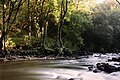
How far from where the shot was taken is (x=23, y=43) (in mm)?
41125

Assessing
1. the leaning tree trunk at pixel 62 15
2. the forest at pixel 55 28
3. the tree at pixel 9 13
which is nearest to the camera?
the tree at pixel 9 13

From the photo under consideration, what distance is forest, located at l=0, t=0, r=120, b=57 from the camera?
128 ft

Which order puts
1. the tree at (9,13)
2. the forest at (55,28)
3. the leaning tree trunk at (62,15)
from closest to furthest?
the tree at (9,13) → the forest at (55,28) → the leaning tree trunk at (62,15)

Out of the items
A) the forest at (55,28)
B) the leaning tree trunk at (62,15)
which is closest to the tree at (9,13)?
the forest at (55,28)

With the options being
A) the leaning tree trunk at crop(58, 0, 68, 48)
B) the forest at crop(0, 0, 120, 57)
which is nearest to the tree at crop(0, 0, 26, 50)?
the forest at crop(0, 0, 120, 57)

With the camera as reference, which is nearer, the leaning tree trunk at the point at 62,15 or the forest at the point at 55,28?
the forest at the point at 55,28

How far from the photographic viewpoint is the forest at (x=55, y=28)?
3916 cm

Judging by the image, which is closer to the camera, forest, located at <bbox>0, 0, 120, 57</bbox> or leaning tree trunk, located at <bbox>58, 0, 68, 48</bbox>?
forest, located at <bbox>0, 0, 120, 57</bbox>

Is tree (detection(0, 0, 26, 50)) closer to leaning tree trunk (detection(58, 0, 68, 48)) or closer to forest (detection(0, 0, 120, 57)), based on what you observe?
forest (detection(0, 0, 120, 57))

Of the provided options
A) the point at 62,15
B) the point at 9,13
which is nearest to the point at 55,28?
the point at 62,15

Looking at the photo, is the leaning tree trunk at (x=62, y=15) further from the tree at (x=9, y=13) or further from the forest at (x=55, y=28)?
the tree at (x=9, y=13)

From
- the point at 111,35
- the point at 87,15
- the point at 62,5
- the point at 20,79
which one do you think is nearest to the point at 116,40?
the point at 111,35

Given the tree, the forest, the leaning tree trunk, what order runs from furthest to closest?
the leaning tree trunk → the forest → the tree

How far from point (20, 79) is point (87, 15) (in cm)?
3521
